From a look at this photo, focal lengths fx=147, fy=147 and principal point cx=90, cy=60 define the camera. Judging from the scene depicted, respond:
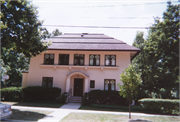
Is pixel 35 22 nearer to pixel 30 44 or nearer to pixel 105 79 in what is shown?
pixel 30 44

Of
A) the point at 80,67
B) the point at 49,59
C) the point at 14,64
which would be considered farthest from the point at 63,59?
the point at 14,64

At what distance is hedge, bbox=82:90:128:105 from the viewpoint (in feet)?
53.0

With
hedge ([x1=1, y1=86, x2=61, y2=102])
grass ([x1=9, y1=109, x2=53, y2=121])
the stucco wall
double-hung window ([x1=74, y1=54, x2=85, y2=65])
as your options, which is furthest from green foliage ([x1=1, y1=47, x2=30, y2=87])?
grass ([x1=9, y1=109, x2=53, y2=121])

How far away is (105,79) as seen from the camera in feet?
61.1

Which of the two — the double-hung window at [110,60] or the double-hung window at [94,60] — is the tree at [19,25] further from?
the double-hung window at [110,60]

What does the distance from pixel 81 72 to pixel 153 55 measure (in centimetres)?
1378

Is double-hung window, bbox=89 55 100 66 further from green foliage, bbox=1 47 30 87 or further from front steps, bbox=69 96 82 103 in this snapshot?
green foliage, bbox=1 47 30 87

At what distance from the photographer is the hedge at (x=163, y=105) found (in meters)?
12.6

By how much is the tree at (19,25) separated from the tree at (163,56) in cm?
1797

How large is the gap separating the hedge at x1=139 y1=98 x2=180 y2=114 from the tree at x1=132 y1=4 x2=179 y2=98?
10.9 meters

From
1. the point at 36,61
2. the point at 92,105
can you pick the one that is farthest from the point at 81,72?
the point at 36,61

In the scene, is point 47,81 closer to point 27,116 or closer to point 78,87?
point 78,87

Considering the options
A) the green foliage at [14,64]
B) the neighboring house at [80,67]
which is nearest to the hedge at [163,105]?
the neighboring house at [80,67]

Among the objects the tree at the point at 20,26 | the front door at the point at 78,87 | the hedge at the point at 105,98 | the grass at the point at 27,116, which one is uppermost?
the tree at the point at 20,26
